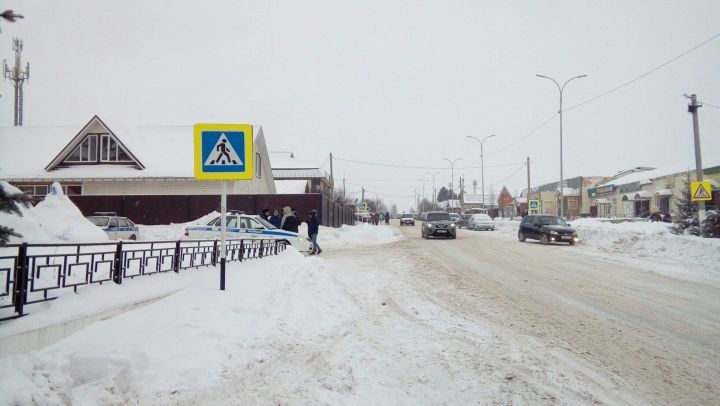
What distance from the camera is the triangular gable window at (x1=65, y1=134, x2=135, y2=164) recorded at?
88.5 ft

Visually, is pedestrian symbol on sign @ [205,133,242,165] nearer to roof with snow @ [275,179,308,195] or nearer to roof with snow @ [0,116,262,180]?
roof with snow @ [0,116,262,180]

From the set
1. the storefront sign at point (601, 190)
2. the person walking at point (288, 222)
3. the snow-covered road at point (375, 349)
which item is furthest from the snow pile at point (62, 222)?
the storefront sign at point (601, 190)

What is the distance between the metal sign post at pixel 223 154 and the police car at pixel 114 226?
1162 cm

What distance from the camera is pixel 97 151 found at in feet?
88.5

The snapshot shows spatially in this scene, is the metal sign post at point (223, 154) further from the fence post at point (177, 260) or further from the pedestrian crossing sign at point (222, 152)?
the fence post at point (177, 260)

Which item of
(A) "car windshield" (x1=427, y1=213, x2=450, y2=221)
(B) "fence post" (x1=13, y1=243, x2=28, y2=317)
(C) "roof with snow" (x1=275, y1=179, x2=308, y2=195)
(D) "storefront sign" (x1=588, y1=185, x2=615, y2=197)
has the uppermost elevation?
(D) "storefront sign" (x1=588, y1=185, x2=615, y2=197)

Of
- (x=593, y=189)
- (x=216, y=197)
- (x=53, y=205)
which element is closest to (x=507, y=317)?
(x=53, y=205)

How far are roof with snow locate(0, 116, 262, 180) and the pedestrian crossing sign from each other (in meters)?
20.7

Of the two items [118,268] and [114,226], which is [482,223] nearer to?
[114,226]

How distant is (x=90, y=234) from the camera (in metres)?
10.2

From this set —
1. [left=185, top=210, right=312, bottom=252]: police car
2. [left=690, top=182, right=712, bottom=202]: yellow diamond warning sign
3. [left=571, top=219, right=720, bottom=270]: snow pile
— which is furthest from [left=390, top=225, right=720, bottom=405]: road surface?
[left=690, top=182, right=712, bottom=202]: yellow diamond warning sign

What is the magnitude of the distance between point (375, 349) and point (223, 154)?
3.96m

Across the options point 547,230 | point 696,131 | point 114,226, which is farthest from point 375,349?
point 547,230

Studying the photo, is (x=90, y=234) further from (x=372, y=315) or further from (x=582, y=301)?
(x=582, y=301)
